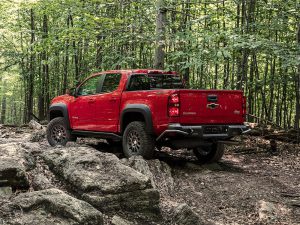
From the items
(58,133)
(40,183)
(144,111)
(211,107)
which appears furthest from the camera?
(58,133)

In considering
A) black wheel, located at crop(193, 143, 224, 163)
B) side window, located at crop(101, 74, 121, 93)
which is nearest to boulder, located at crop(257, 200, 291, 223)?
black wheel, located at crop(193, 143, 224, 163)

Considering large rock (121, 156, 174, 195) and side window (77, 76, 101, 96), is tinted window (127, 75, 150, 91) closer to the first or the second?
side window (77, 76, 101, 96)

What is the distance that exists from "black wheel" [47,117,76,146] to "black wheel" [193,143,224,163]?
3303 millimetres

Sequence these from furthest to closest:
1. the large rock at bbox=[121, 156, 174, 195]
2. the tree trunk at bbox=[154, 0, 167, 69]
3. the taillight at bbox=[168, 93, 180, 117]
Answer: the tree trunk at bbox=[154, 0, 167, 69], the taillight at bbox=[168, 93, 180, 117], the large rock at bbox=[121, 156, 174, 195]

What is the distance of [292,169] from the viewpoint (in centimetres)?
847

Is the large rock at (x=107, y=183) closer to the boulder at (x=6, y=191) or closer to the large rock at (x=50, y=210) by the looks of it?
the large rock at (x=50, y=210)

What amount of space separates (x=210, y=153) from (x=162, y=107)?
7.11 feet

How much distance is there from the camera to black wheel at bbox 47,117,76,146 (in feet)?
31.7

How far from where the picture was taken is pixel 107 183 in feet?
15.9

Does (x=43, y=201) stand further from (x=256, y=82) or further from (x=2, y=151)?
(x=256, y=82)

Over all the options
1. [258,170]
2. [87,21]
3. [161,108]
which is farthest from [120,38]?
[258,170]

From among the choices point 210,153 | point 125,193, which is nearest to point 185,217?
point 125,193

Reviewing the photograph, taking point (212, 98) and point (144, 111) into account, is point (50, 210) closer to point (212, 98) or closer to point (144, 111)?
point (144, 111)

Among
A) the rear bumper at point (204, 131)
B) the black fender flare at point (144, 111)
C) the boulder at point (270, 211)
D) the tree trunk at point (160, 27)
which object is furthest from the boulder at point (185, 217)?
the tree trunk at point (160, 27)
